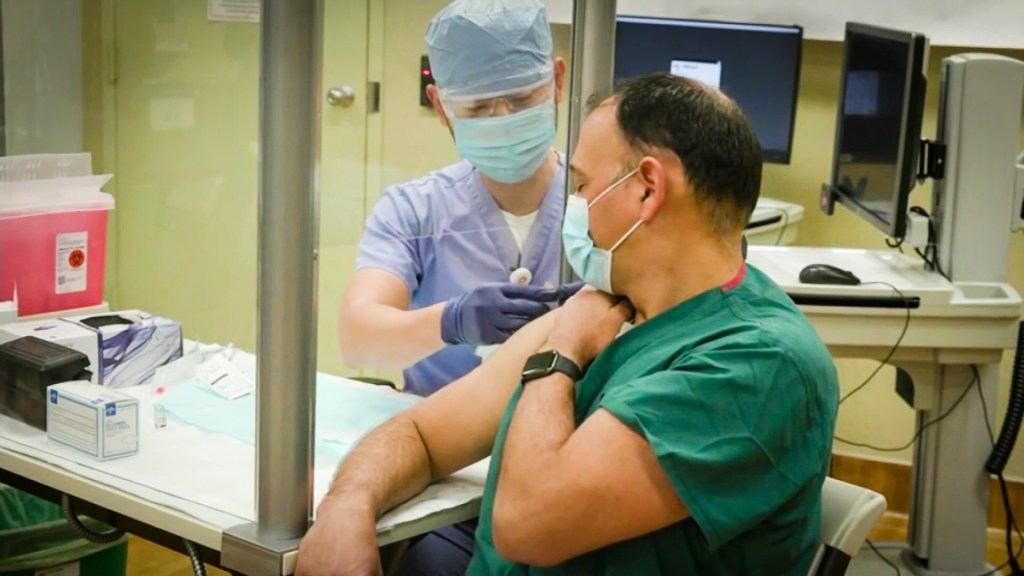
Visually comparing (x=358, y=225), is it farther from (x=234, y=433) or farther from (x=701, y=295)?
(x=701, y=295)

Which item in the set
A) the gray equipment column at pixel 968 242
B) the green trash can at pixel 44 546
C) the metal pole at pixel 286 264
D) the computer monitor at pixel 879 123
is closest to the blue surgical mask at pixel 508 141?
the metal pole at pixel 286 264

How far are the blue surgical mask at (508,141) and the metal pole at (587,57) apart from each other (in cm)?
7

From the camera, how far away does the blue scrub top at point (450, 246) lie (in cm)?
200

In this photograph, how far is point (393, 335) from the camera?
1990 millimetres

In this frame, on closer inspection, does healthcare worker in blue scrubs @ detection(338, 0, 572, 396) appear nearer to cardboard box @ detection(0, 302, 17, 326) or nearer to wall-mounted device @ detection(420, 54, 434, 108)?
wall-mounted device @ detection(420, 54, 434, 108)

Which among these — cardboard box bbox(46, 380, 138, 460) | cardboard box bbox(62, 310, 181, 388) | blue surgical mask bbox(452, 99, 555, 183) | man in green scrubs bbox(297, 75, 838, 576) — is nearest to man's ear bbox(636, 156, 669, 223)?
man in green scrubs bbox(297, 75, 838, 576)

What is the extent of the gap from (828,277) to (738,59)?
990mm

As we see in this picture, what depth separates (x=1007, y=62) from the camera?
111 inches

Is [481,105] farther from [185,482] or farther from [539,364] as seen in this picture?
[185,482]

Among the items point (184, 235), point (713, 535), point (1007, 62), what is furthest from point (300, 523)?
point (1007, 62)

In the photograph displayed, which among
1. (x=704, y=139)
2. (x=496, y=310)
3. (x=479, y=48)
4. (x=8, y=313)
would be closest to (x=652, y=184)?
(x=704, y=139)

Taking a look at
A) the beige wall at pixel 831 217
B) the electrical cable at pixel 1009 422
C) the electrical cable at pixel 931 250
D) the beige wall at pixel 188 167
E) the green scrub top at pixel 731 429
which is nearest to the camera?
the green scrub top at pixel 731 429

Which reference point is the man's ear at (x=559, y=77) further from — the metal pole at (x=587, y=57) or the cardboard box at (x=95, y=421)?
the cardboard box at (x=95, y=421)

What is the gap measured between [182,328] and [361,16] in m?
0.69
